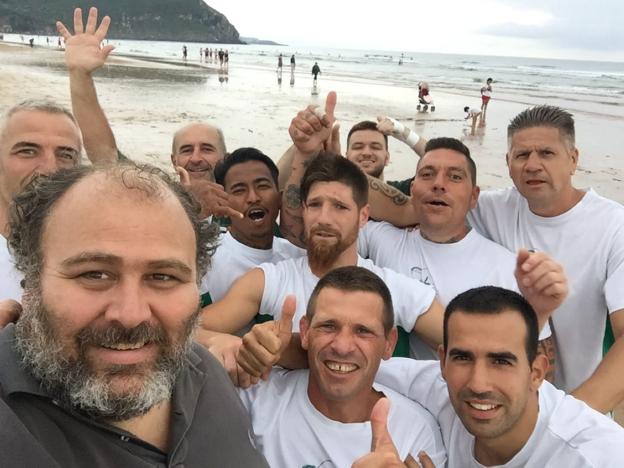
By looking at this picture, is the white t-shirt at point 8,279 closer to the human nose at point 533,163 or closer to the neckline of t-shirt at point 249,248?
the neckline of t-shirt at point 249,248

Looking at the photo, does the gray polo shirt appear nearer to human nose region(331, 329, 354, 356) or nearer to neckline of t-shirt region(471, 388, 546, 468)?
human nose region(331, 329, 354, 356)

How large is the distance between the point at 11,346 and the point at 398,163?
38.1 ft

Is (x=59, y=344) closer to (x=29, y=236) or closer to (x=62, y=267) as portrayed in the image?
→ (x=62, y=267)

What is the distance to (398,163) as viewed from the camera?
12.7 metres

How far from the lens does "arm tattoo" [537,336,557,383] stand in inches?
129

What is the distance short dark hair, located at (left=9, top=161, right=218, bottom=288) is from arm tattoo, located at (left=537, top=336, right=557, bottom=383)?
2313mm

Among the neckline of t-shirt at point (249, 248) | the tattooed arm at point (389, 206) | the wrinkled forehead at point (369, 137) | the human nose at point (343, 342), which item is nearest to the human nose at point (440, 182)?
the tattooed arm at point (389, 206)

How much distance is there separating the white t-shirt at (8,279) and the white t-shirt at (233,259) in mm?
1123

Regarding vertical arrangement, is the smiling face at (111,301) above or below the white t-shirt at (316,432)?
above

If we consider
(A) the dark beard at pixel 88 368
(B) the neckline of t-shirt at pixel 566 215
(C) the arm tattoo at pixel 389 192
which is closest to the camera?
(A) the dark beard at pixel 88 368

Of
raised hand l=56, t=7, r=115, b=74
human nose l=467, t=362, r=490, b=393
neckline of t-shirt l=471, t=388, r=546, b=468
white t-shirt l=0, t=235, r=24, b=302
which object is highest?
raised hand l=56, t=7, r=115, b=74

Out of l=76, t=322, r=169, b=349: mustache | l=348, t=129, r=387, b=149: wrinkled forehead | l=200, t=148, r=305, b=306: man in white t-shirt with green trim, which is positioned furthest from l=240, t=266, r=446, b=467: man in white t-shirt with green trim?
l=348, t=129, r=387, b=149: wrinkled forehead

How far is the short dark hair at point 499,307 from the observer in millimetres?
2605

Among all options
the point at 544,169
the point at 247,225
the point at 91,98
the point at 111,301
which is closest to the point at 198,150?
the point at 91,98
